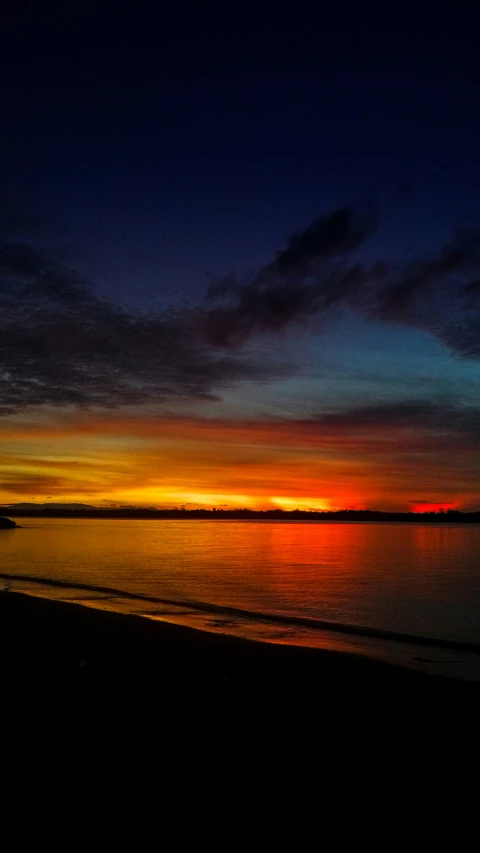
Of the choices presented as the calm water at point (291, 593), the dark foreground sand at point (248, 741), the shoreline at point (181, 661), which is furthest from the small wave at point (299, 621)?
the dark foreground sand at point (248, 741)

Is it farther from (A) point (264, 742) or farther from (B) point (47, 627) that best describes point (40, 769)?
(B) point (47, 627)

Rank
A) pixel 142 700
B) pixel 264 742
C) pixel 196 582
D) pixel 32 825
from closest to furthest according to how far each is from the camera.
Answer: pixel 32 825 < pixel 264 742 < pixel 142 700 < pixel 196 582

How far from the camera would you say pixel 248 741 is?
8031mm

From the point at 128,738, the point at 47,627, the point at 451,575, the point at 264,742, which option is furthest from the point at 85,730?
the point at 451,575

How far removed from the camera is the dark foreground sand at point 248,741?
622 cm

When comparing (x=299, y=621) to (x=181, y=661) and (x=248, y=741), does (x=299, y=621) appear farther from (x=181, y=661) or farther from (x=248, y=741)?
(x=248, y=741)

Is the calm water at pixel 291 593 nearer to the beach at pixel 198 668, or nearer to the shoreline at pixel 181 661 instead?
the shoreline at pixel 181 661

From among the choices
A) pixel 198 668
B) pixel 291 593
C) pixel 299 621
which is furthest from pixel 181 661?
pixel 291 593

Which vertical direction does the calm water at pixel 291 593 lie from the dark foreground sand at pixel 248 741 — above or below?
below

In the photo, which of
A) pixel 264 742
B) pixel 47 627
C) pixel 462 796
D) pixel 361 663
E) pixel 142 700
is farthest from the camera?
pixel 47 627

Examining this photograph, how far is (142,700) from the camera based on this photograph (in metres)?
9.80

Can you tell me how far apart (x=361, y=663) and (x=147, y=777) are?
788cm

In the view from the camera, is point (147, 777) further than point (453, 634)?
No

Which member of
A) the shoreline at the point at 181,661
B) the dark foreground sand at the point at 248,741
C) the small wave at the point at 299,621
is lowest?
the small wave at the point at 299,621
